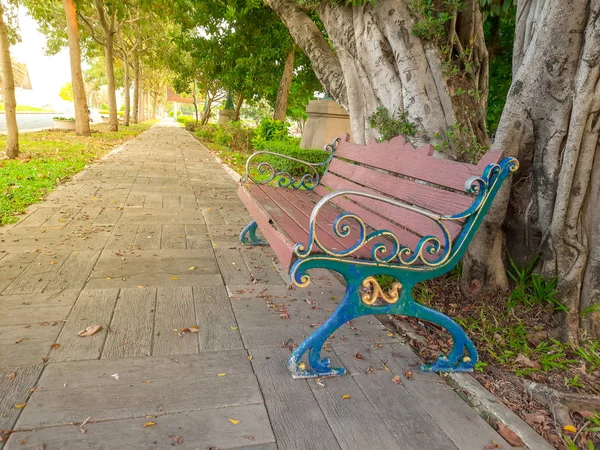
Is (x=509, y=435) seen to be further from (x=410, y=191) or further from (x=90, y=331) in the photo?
(x=90, y=331)

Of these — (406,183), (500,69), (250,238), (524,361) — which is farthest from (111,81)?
(524,361)

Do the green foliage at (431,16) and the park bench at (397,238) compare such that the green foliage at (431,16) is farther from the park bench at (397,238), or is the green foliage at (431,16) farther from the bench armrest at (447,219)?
the bench armrest at (447,219)

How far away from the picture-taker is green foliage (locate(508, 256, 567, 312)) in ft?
8.85

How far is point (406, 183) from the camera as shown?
2693 mm

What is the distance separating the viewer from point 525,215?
2906 millimetres

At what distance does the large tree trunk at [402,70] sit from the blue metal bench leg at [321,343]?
1.98m

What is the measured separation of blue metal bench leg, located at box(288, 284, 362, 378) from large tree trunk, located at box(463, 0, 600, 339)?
56.8 inches

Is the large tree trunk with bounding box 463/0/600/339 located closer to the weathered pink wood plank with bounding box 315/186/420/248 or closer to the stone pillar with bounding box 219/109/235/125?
the weathered pink wood plank with bounding box 315/186/420/248

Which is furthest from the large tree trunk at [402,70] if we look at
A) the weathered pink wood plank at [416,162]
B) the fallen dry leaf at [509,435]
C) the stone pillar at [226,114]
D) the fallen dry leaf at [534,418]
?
the stone pillar at [226,114]

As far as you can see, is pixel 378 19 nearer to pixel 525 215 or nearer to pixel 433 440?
pixel 525 215

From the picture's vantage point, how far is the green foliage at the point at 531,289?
270 centimetres

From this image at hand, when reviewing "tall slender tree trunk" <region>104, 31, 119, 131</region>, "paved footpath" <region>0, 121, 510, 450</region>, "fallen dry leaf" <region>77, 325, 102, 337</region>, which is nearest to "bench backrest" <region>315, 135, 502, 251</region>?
"paved footpath" <region>0, 121, 510, 450</region>

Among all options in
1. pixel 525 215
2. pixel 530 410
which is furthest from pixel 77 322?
pixel 525 215

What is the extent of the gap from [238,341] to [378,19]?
3.26m
